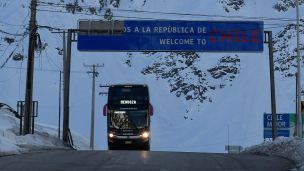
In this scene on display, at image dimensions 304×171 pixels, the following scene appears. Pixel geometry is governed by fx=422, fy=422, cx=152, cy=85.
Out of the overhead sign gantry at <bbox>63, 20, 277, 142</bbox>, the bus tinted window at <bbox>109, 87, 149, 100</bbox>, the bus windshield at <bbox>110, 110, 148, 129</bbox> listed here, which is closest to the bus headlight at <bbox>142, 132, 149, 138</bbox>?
the bus windshield at <bbox>110, 110, 148, 129</bbox>

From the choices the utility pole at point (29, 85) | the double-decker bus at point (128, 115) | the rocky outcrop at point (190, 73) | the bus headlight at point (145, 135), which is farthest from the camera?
the rocky outcrop at point (190, 73)

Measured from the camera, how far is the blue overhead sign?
2669 centimetres

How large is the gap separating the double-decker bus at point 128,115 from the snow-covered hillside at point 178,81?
62774mm

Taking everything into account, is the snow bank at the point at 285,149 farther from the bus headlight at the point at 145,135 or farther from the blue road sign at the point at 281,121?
the blue road sign at the point at 281,121

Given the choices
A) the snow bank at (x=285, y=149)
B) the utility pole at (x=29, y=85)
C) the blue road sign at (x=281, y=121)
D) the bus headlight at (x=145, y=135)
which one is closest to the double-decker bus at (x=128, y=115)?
the bus headlight at (x=145, y=135)

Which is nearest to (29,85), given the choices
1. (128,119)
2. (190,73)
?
(128,119)

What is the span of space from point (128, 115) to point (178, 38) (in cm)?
619

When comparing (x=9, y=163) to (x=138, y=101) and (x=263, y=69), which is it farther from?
(x=263, y=69)

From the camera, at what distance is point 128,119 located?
24078 mm

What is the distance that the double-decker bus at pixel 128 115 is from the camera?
23969 millimetres

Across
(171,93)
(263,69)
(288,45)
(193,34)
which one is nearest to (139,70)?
(171,93)

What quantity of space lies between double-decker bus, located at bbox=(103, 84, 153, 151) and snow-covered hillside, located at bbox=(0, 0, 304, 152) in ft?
206

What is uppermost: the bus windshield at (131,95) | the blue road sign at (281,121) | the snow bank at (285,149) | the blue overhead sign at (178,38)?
the blue overhead sign at (178,38)

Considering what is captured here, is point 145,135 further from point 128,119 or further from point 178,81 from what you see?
point 178,81
